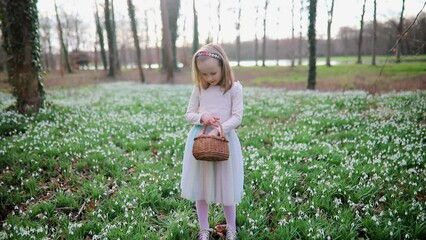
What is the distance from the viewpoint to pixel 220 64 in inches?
133

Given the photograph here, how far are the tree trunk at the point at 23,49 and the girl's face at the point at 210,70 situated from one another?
32.2 feet

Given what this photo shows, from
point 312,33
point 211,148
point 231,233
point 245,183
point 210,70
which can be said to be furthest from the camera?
point 312,33

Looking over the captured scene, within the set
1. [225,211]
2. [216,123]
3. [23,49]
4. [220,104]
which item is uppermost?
[23,49]

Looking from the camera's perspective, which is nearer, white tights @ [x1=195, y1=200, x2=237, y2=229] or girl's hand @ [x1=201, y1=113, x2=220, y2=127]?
girl's hand @ [x1=201, y1=113, x2=220, y2=127]

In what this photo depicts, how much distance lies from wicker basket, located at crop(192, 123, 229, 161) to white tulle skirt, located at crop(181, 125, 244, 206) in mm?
431

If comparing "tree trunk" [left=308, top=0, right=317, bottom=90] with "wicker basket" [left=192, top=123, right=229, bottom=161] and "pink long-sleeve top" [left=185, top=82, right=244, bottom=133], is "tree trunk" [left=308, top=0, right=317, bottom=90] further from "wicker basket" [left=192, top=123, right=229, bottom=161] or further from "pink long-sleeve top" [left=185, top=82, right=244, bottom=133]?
"wicker basket" [left=192, top=123, right=229, bottom=161]

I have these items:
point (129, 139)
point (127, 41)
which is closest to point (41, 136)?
point (129, 139)

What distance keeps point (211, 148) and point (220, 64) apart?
1088 mm

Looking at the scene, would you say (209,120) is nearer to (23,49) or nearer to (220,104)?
(220,104)

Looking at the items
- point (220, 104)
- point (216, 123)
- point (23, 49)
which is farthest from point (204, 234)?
point (23, 49)

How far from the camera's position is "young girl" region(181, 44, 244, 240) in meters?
3.39

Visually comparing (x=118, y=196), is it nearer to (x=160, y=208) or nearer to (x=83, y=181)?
(x=160, y=208)

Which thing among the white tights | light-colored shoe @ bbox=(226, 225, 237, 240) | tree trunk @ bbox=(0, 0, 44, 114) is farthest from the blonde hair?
tree trunk @ bbox=(0, 0, 44, 114)

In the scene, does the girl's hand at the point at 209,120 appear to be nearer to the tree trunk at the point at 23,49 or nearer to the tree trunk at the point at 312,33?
the tree trunk at the point at 23,49
